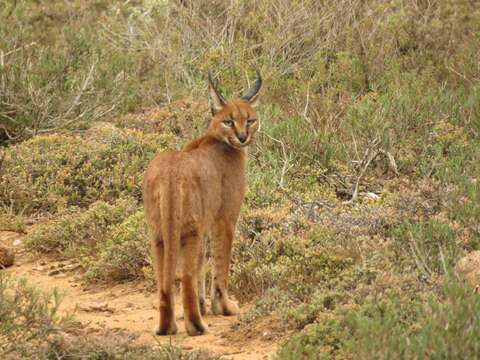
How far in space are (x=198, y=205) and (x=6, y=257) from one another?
Result: 2.81 meters

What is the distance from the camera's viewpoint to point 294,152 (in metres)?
10.4

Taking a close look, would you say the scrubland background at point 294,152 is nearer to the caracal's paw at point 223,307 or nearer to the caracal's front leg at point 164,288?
the caracal's paw at point 223,307

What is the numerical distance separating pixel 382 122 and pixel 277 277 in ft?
10.8

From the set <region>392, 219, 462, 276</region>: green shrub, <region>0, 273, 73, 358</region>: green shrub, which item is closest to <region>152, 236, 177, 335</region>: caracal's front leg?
<region>0, 273, 73, 358</region>: green shrub

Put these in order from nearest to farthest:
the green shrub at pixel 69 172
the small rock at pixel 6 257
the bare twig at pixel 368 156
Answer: the small rock at pixel 6 257
the bare twig at pixel 368 156
the green shrub at pixel 69 172

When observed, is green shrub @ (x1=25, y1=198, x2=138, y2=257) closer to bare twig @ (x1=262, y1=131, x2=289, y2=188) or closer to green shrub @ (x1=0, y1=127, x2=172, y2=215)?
green shrub @ (x1=0, y1=127, x2=172, y2=215)

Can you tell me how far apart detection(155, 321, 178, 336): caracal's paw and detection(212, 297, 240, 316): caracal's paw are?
0.80 meters

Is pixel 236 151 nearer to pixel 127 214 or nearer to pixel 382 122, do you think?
pixel 127 214

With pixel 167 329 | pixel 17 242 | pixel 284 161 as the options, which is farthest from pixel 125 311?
pixel 284 161

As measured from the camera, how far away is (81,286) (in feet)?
27.7

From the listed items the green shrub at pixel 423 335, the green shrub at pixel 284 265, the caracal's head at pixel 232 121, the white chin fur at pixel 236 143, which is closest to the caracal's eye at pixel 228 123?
the caracal's head at pixel 232 121

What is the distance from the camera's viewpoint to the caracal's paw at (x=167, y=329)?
6.54 m

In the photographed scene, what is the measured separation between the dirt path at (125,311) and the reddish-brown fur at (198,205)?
0.17 meters

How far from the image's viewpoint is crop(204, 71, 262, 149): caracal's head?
7418 millimetres
